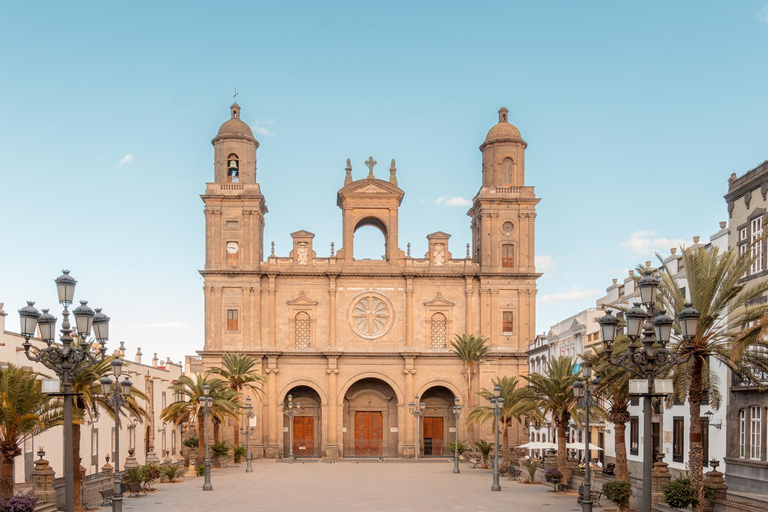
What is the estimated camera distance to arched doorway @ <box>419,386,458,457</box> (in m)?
65.5

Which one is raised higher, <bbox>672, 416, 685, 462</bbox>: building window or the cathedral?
the cathedral

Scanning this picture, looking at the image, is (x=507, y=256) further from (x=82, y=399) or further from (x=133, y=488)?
(x=82, y=399)

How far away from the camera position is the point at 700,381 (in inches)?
985

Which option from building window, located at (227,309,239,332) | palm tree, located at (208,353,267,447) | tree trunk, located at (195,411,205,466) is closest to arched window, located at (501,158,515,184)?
building window, located at (227,309,239,332)

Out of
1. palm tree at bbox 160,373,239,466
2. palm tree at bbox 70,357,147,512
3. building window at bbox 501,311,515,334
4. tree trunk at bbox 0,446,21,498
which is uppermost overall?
building window at bbox 501,311,515,334

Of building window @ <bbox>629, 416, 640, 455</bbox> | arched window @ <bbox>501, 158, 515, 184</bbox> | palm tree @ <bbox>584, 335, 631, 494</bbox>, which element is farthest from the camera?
arched window @ <bbox>501, 158, 515, 184</bbox>

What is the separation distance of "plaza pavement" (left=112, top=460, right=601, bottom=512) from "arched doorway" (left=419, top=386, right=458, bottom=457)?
1389 centimetres

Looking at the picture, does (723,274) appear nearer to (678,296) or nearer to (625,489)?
(678,296)

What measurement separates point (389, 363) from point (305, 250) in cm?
1082

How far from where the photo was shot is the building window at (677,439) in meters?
43.5

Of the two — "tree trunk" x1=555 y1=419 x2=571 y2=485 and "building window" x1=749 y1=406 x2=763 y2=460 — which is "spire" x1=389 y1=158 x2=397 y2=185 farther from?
"building window" x1=749 y1=406 x2=763 y2=460

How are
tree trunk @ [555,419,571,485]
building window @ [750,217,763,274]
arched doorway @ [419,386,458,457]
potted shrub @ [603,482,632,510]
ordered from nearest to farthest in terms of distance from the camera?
potted shrub @ [603,482,632,510] < building window @ [750,217,763,274] < tree trunk @ [555,419,571,485] < arched doorway @ [419,386,458,457]

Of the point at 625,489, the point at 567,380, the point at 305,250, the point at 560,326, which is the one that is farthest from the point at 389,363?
the point at 625,489

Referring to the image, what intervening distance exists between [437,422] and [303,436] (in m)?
10.5
